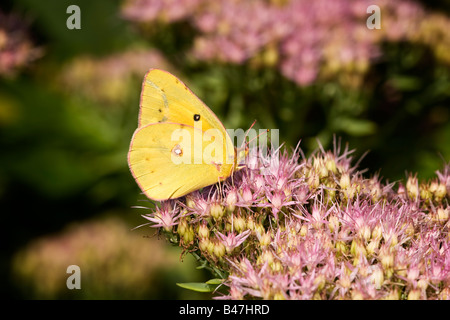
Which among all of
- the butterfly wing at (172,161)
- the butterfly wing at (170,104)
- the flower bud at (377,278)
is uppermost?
the butterfly wing at (170,104)

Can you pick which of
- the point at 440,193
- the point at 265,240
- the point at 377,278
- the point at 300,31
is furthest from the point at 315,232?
the point at 300,31

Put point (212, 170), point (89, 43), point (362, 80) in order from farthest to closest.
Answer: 1. point (89, 43)
2. point (362, 80)
3. point (212, 170)

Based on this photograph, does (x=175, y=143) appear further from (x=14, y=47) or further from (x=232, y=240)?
(x=14, y=47)

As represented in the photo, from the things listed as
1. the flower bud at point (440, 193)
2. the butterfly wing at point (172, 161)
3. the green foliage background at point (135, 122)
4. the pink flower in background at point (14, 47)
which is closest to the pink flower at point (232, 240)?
the butterfly wing at point (172, 161)

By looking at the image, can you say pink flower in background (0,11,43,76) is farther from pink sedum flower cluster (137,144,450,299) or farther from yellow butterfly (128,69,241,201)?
pink sedum flower cluster (137,144,450,299)

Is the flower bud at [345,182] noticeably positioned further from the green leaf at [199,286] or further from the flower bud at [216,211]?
the green leaf at [199,286]

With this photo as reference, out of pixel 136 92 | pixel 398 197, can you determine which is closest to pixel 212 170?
pixel 398 197

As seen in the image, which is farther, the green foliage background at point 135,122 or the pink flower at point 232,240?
the green foliage background at point 135,122
